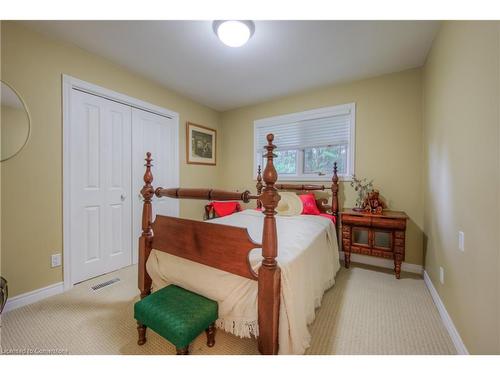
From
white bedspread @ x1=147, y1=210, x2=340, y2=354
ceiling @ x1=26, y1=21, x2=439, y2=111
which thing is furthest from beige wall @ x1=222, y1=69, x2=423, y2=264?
white bedspread @ x1=147, y1=210, x2=340, y2=354

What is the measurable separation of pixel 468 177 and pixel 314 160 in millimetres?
2033

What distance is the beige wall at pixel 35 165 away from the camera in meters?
1.79

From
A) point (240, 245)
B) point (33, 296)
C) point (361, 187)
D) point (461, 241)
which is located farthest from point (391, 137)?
point (33, 296)

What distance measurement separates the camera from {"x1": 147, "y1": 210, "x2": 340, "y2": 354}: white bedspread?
1.23 metres

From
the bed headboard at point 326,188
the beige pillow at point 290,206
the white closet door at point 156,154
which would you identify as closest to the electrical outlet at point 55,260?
the white closet door at point 156,154

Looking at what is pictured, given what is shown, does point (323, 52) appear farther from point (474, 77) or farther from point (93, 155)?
point (93, 155)

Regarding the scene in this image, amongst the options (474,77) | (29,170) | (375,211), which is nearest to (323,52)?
(474,77)

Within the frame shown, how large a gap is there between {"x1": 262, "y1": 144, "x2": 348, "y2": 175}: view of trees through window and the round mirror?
2.83 meters

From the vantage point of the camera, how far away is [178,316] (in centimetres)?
A: 119

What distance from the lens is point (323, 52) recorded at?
221 cm

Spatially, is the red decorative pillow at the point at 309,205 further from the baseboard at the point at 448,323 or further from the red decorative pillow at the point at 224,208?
the baseboard at the point at 448,323

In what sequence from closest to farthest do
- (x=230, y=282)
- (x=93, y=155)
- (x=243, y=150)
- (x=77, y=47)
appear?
1. (x=230, y=282)
2. (x=77, y=47)
3. (x=93, y=155)
4. (x=243, y=150)

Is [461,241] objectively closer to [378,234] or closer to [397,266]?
[397,266]
